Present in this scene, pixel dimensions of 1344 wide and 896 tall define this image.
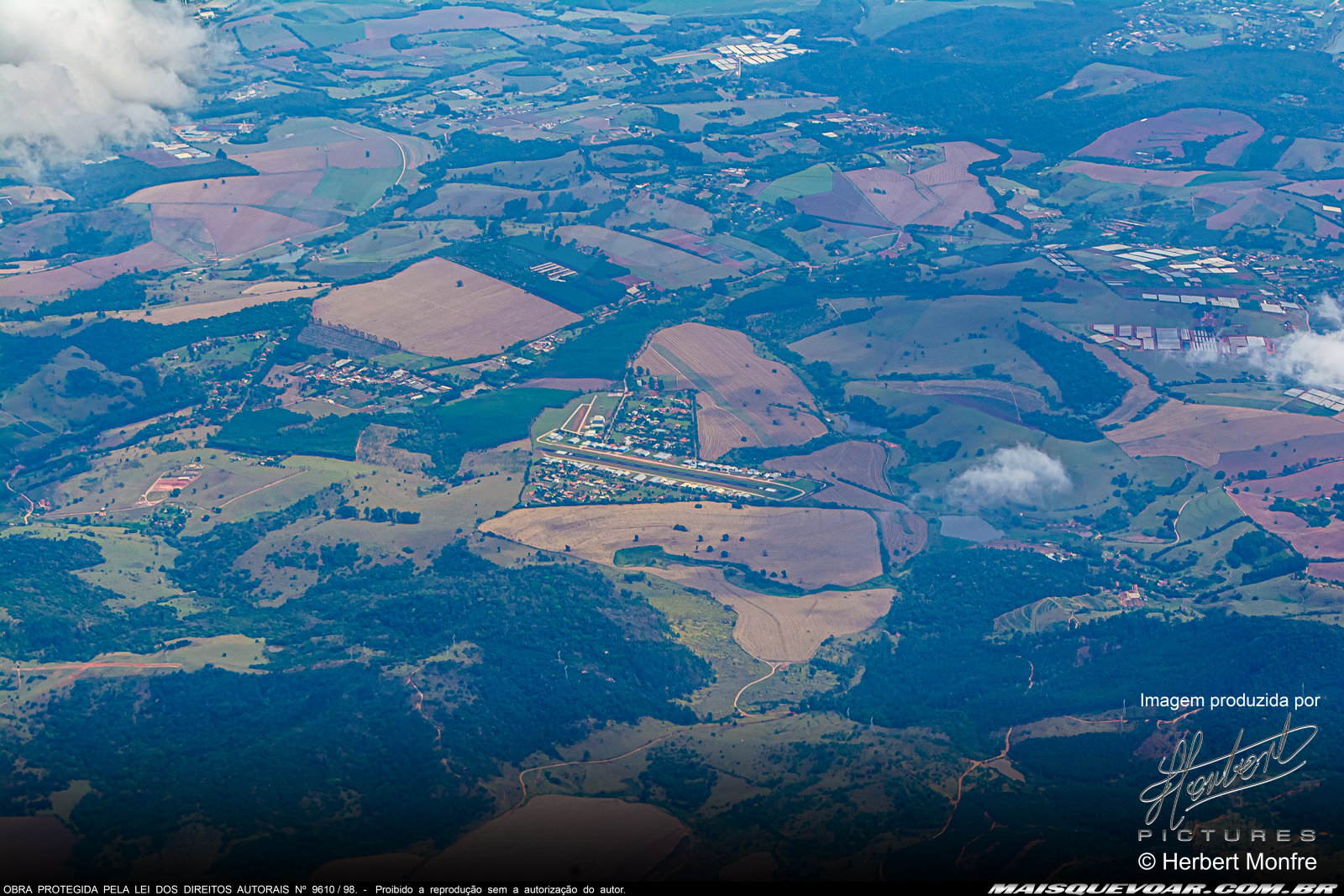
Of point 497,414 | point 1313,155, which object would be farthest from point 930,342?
point 1313,155

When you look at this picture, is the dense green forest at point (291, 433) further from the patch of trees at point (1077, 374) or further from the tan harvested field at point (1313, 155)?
the tan harvested field at point (1313, 155)

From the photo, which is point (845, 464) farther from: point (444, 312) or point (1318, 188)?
point (1318, 188)

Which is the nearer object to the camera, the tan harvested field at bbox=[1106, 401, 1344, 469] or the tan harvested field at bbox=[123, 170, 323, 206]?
the tan harvested field at bbox=[1106, 401, 1344, 469]

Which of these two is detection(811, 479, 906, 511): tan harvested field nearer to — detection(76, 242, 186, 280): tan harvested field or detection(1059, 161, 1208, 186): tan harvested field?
detection(76, 242, 186, 280): tan harvested field

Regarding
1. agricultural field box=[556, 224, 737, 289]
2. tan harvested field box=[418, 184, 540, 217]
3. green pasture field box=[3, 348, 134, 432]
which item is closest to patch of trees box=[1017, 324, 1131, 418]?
agricultural field box=[556, 224, 737, 289]

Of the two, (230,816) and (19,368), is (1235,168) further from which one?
(230,816)

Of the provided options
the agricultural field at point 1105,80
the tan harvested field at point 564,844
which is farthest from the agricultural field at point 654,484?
the agricultural field at point 1105,80
